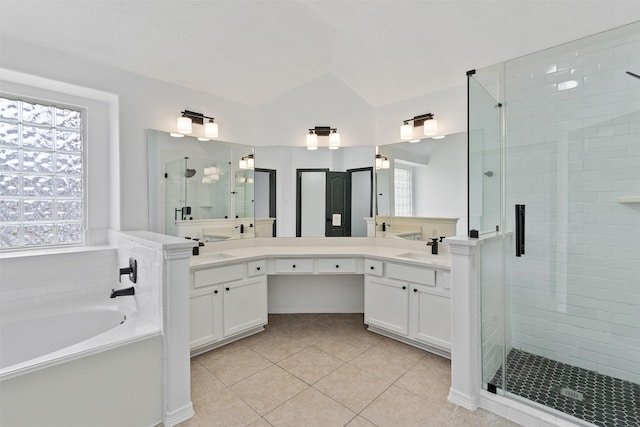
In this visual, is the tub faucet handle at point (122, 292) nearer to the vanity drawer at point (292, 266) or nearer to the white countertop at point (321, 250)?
the white countertop at point (321, 250)

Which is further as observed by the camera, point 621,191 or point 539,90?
point 539,90

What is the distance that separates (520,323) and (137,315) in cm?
279

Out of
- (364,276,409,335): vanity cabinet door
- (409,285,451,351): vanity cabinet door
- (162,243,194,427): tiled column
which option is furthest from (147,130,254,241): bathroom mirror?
(409,285,451,351): vanity cabinet door

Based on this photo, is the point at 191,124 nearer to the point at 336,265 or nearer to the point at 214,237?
the point at 214,237

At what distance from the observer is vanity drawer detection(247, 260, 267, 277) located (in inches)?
105

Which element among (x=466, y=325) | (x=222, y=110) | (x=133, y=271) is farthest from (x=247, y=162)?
(x=466, y=325)

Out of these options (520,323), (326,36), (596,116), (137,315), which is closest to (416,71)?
(326,36)

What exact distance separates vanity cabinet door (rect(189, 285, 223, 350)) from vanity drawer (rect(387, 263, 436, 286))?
1526 mm

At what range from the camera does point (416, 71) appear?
8.78 ft

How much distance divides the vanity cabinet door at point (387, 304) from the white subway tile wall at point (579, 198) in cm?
83

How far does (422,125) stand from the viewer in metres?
2.89

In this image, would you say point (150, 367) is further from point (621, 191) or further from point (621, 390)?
point (621, 191)

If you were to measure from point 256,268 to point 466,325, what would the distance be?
1.79m

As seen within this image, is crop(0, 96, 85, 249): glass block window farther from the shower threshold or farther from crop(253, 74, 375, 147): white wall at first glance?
the shower threshold
